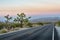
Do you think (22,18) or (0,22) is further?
(22,18)

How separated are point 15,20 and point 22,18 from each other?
10.9 feet

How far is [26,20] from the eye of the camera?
280 ft

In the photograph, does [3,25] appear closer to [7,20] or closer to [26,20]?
[7,20]

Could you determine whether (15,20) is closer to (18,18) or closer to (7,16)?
(18,18)

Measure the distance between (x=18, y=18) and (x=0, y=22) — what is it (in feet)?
70.2

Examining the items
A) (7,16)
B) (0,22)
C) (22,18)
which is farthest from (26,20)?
(0,22)

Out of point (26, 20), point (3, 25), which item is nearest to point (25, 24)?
point (26, 20)

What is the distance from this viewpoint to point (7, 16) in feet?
224

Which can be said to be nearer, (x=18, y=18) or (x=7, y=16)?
(x=7, y=16)

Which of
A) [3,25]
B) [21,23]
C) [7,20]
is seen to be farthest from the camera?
[21,23]

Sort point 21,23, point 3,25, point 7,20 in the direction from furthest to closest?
point 21,23 < point 7,20 < point 3,25

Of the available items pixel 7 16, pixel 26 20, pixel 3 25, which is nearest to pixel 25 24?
pixel 26 20

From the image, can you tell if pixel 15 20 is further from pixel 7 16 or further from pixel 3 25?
pixel 3 25

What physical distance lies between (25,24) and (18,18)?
16.6ft
